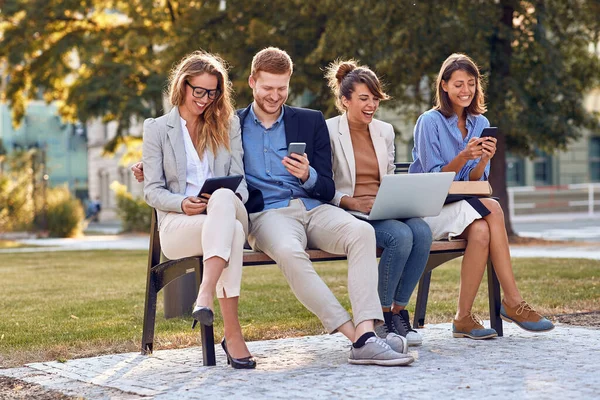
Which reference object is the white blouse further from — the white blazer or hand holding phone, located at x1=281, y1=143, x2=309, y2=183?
the white blazer

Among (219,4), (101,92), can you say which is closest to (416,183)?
(219,4)

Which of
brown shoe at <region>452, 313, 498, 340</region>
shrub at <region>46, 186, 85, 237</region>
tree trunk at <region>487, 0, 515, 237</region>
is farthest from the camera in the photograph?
shrub at <region>46, 186, 85, 237</region>

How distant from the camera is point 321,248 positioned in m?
5.34

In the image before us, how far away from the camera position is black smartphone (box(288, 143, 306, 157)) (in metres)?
5.13

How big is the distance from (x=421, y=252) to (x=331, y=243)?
0.53 meters

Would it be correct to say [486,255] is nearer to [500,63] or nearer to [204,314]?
[204,314]

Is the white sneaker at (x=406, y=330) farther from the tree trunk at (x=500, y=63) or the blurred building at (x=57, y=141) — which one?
the blurred building at (x=57, y=141)

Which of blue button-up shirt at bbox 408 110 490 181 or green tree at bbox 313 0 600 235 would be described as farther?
green tree at bbox 313 0 600 235

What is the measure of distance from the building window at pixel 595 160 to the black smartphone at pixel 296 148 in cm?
3185

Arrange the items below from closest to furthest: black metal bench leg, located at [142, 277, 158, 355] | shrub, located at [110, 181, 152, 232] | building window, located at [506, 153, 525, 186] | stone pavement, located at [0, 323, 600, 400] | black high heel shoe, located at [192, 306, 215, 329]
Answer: stone pavement, located at [0, 323, 600, 400] → black high heel shoe, located at [192, 306, 215, 329] → black metal bench leg, located at [142, 277, 158, 355] → shrub, located at [110, 181, 152, 232] → building window, located at [506, 153, 525, 186]

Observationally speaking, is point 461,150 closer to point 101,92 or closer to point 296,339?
point 296,339

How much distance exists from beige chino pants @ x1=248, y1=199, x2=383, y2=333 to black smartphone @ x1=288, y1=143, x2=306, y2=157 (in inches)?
13.8

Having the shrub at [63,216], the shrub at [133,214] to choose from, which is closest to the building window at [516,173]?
the shrub at [133,214]

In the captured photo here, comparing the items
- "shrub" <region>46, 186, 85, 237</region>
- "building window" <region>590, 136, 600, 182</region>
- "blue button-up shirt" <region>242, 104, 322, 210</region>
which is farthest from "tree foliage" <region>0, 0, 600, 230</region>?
"building window" <region>590, 136, 600, 182</region>
